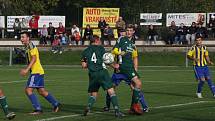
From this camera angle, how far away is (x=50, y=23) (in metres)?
50.2

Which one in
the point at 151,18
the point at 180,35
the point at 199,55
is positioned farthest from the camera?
the point at 151,18

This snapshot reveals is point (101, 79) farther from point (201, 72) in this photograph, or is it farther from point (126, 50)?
point (201, 72)

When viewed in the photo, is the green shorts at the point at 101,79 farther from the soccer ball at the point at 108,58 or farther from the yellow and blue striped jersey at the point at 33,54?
the yellow and blue striped jersey at the point at 33,54

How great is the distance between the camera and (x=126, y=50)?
1627cm

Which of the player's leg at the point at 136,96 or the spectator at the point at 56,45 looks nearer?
the player's leg at the point at 136,96

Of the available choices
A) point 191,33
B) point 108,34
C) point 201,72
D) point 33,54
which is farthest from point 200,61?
point 108,34

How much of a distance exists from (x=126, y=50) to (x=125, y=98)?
4.60 m

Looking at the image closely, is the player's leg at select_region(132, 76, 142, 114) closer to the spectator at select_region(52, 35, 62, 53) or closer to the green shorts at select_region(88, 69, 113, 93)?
the green shorts at select_region(88, 69, 113, 93)

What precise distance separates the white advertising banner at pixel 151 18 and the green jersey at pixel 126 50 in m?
36.9

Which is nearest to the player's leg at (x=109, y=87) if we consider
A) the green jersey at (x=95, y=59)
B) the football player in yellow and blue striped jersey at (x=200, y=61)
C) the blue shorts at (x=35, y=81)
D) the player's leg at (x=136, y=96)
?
the green jersey at (x=95, y=59)

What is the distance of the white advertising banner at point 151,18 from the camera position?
175ft

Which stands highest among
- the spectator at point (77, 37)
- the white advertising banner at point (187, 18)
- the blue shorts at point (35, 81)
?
the white advertising banner at point (187, 18)

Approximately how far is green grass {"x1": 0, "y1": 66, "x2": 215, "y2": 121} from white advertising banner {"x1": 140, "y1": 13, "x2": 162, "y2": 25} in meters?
20.3

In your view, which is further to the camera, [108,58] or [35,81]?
[35,81]
